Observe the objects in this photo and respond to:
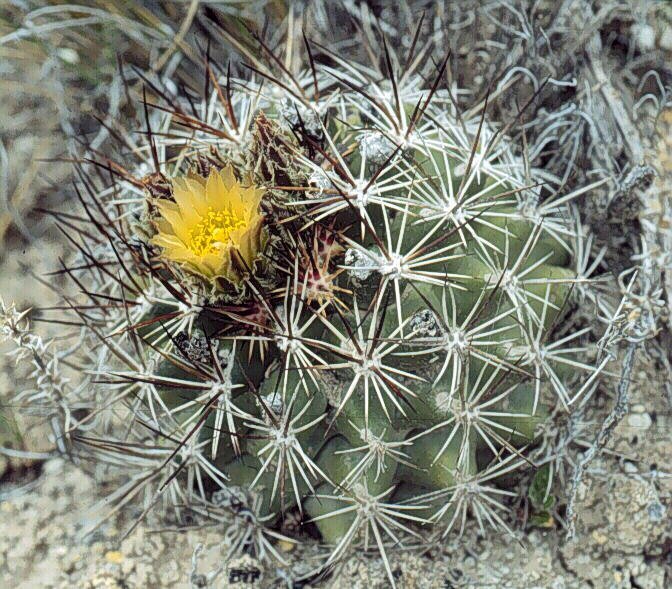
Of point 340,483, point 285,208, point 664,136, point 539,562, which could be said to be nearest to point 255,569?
point 340,483

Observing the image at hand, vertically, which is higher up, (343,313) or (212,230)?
(212,230)

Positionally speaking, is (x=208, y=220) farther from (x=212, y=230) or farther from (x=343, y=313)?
(x=343, y=313)

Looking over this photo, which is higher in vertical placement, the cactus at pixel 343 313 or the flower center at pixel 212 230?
the flower center at pixel 212 230

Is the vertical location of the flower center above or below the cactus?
above

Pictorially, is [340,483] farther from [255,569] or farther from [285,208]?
[285,208]

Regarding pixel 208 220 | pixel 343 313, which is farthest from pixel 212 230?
pixel 343 313
